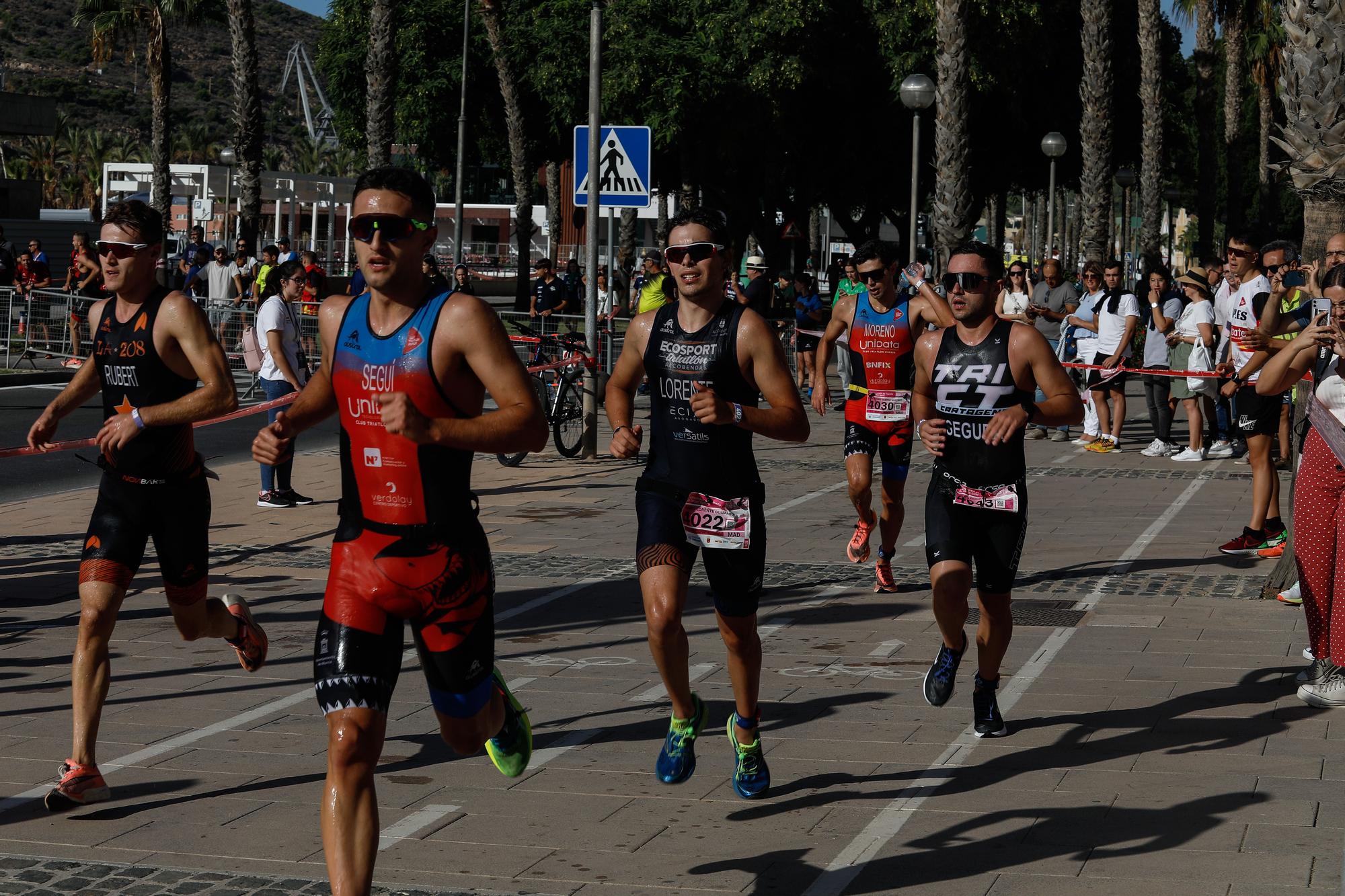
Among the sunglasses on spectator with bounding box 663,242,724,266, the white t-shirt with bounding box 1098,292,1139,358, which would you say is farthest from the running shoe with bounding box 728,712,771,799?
the white t-shirt with bounding box 1098,292,1139,358

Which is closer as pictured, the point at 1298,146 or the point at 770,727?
the point at 770,727

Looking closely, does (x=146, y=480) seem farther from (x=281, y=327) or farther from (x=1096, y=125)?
(x=1096, y=125)

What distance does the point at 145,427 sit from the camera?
594 centimetres

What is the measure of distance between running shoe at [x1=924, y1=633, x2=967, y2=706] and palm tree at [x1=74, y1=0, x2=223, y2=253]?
39.9 m

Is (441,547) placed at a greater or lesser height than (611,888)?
greater

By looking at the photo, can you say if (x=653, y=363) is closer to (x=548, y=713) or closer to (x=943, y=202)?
(x=548, y=713)

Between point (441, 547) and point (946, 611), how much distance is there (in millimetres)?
2788

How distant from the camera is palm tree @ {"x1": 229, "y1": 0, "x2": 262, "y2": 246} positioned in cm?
3325

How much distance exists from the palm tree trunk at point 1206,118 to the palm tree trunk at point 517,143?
1635 centimetres

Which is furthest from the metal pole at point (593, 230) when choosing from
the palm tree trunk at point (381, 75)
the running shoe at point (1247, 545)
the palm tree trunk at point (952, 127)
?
the palm tree trunk at point (381, 75)

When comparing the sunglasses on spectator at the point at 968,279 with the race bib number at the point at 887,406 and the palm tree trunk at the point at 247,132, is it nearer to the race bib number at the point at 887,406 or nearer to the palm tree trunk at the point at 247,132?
the race bib number at the point at 887,406

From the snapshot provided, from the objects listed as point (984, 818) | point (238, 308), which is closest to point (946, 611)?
point (984, 818)

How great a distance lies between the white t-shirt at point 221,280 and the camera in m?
27.7

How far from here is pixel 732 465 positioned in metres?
5.83
